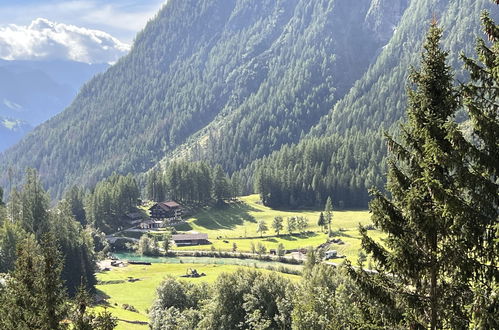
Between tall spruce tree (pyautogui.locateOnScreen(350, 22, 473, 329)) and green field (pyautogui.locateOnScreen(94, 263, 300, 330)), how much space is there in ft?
202

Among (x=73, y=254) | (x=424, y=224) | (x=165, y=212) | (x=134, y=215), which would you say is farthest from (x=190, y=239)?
(x=424, y=224)

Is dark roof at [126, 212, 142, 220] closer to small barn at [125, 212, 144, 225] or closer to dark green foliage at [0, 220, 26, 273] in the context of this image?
small barn at [125, 212, 144, 225]

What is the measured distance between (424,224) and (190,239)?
492 feet

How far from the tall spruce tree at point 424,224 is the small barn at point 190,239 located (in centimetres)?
14622

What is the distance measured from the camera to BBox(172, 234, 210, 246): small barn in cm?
16062

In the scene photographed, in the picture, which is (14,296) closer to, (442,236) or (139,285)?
(442,236)

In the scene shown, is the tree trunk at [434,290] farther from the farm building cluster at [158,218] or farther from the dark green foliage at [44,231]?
the farm building cluster at [158,218]

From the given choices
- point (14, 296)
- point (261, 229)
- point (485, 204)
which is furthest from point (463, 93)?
point (261, 229)

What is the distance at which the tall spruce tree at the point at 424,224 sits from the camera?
1542cm

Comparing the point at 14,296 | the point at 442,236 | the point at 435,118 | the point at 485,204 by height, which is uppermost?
the point at 435,118

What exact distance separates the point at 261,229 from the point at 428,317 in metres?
153

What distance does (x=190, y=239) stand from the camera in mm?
161500

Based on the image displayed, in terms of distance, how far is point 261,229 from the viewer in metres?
168

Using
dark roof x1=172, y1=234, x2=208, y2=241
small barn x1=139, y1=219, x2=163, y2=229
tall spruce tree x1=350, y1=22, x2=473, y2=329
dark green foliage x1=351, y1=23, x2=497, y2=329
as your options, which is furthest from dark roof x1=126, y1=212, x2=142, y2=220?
tall spruce tree x1=350, y1=22, x2=473, y2=329
